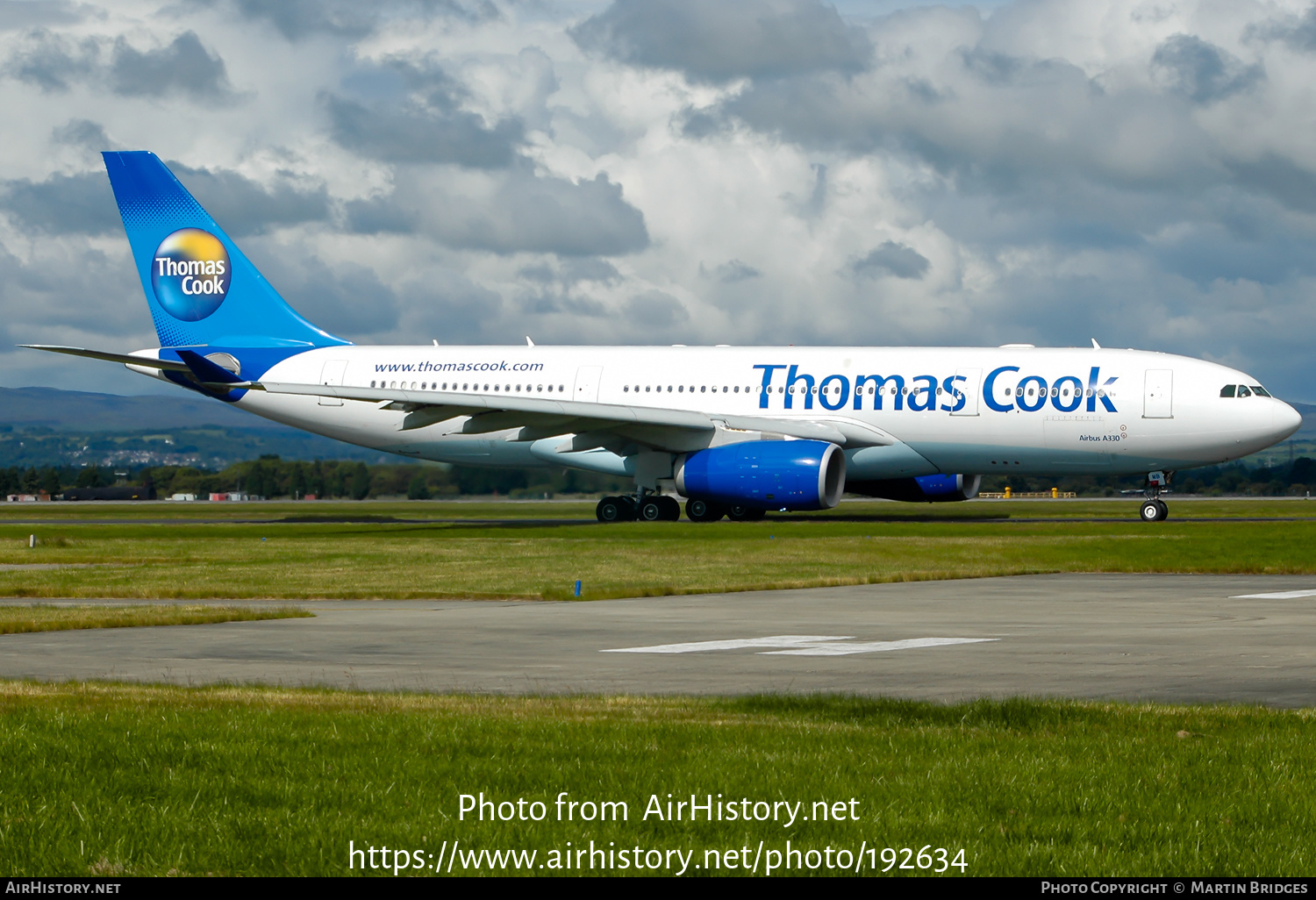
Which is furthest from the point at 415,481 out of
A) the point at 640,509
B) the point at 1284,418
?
the point at 1284,418

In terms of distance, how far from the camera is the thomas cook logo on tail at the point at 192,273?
4325 centimetres

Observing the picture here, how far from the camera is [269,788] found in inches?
283

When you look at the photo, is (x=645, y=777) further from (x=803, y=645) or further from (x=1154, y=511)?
(x=1154, y=511)

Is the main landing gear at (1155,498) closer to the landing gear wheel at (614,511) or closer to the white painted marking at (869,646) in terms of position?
the landing gear wheel at (614,511)

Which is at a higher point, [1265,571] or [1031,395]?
[1031,395]

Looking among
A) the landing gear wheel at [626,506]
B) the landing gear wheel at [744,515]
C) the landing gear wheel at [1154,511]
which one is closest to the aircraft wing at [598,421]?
the landing gear wheel at [626,506]

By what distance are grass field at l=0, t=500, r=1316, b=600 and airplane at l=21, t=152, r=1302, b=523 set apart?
168 centimetres

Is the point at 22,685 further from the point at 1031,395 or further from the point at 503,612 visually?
the point at 1031,395

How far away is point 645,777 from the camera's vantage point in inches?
292

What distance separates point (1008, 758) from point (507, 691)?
4.28 metres

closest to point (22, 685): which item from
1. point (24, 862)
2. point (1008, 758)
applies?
point (24, 862)

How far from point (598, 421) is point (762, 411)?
426 cm

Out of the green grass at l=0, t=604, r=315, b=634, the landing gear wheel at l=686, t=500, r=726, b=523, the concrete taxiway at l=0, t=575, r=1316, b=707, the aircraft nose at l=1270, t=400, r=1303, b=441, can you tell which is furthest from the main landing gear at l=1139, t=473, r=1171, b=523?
the green grass at l=0, t=604, r=315, b=634

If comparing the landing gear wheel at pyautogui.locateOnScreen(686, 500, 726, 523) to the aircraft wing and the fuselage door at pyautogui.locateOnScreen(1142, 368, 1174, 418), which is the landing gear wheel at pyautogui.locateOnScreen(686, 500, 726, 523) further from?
the fuselage door at pyautogui.locateOnScreen(1142, 368, 1174, 418)
